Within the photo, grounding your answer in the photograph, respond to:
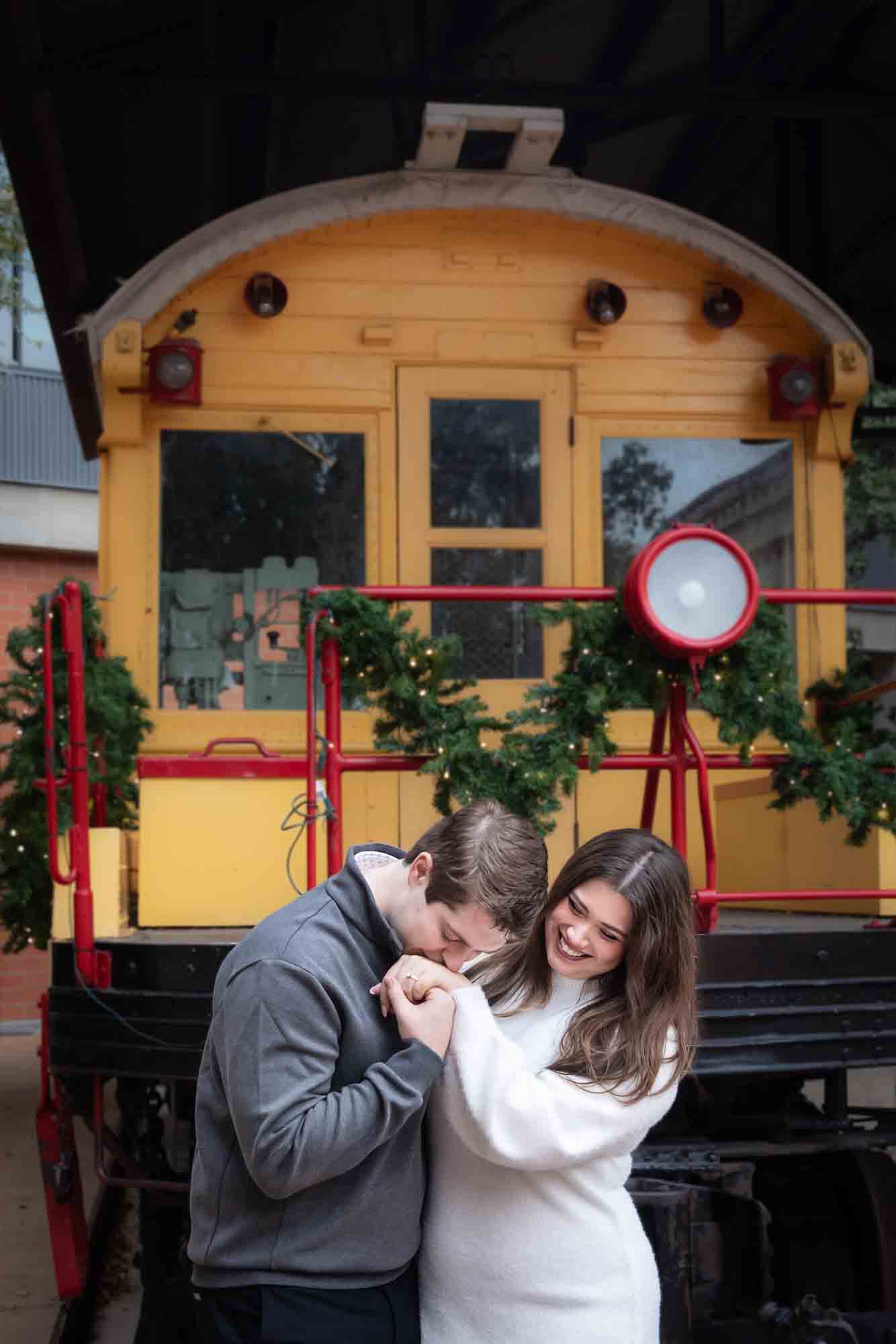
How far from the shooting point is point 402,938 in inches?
90.4

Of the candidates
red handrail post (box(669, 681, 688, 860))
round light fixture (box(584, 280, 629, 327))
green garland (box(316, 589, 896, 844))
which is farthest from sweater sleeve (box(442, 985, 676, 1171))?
round light fixture (box(584, 280, 629, 327))

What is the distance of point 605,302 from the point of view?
6051 millimetres

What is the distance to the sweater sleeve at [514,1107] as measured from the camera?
217cm

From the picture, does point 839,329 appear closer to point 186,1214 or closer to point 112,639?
point 112,639

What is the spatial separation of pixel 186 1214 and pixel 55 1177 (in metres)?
0.43

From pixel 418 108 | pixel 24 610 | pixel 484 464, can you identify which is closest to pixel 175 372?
pixel 484 464

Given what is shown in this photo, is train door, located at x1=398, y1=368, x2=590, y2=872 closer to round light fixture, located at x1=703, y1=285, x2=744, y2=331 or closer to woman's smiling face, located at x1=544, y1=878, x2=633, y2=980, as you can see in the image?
round light fixture, located at x1=703, y1=285, x2=744, y2=331

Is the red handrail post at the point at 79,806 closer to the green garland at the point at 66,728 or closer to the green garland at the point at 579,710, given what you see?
the green garland at the point at 66,728

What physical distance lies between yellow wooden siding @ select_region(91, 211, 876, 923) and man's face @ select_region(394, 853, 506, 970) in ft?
11.6

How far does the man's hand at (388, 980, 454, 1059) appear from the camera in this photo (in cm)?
Result: 216

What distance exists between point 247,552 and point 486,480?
3.09ft

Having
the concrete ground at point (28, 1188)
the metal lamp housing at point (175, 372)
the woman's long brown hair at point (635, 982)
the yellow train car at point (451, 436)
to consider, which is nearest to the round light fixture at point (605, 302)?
the yellow train car at point (451, 436)

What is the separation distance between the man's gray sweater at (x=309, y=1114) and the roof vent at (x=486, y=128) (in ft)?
13.6

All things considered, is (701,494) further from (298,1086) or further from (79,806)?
(298,1086)
